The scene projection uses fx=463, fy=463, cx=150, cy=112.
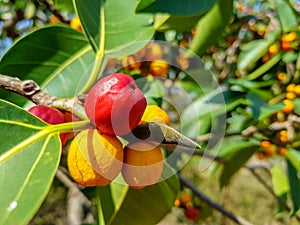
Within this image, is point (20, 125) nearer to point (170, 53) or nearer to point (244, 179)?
point (170, 53)

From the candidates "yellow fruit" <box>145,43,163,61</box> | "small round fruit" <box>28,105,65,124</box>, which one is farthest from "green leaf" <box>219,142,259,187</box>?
"small round fruit" <box>28,105,65,124</box>

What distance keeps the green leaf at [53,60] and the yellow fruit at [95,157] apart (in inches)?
9.8

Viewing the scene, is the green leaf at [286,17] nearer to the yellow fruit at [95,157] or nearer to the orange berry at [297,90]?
the orange berry at [297,90]

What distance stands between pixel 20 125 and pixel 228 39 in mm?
1632

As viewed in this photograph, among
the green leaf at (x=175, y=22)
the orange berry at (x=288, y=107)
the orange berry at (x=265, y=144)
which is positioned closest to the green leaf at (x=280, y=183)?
the orange berry at (x=265, y=144)

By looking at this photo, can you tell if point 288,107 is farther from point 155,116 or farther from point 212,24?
point 155,116

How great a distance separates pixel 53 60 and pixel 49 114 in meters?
0.29

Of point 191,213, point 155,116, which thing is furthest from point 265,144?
point 155,116

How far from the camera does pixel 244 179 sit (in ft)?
18.2

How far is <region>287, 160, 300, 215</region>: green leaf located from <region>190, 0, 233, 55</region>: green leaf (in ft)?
1.90

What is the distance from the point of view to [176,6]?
0.67 meters

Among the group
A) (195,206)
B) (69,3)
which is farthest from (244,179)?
(69,3)

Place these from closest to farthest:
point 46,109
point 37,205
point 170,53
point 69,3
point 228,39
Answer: point 37,205, point 46,109, point 69,3, point 170,53, point 228,39

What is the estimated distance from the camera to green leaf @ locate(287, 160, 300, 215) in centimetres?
133
